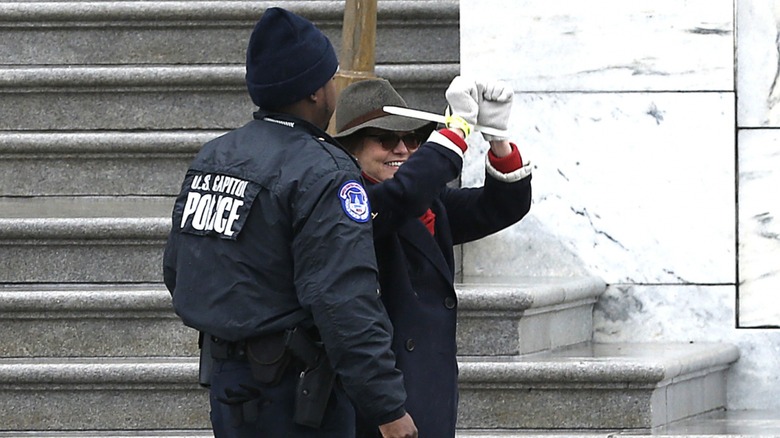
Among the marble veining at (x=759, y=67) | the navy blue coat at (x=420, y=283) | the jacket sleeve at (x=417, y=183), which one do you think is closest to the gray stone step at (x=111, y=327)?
the marble veining at (x=759, y=67)

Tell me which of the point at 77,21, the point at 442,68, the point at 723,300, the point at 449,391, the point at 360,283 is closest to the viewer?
the point at 360,283

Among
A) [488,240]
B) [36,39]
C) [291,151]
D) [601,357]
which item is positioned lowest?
[601,357]

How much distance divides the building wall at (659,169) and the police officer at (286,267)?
2491 mm

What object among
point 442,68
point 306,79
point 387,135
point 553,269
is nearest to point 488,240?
point 553,269

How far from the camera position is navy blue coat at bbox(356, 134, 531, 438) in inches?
142

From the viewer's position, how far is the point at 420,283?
377 centimetres

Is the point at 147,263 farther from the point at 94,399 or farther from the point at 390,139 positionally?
the point at 390,139

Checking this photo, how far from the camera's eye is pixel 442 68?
6242 millimetres

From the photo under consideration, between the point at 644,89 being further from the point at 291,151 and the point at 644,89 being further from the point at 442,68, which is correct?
the point at 291,151

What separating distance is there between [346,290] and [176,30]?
368cm

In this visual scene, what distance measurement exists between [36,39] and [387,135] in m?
3.32

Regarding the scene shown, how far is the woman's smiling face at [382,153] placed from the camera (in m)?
3.81

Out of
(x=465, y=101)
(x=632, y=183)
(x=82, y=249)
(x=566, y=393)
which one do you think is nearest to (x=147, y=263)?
(x=82, y=249)

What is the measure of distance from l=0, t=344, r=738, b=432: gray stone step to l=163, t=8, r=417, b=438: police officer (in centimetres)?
152
